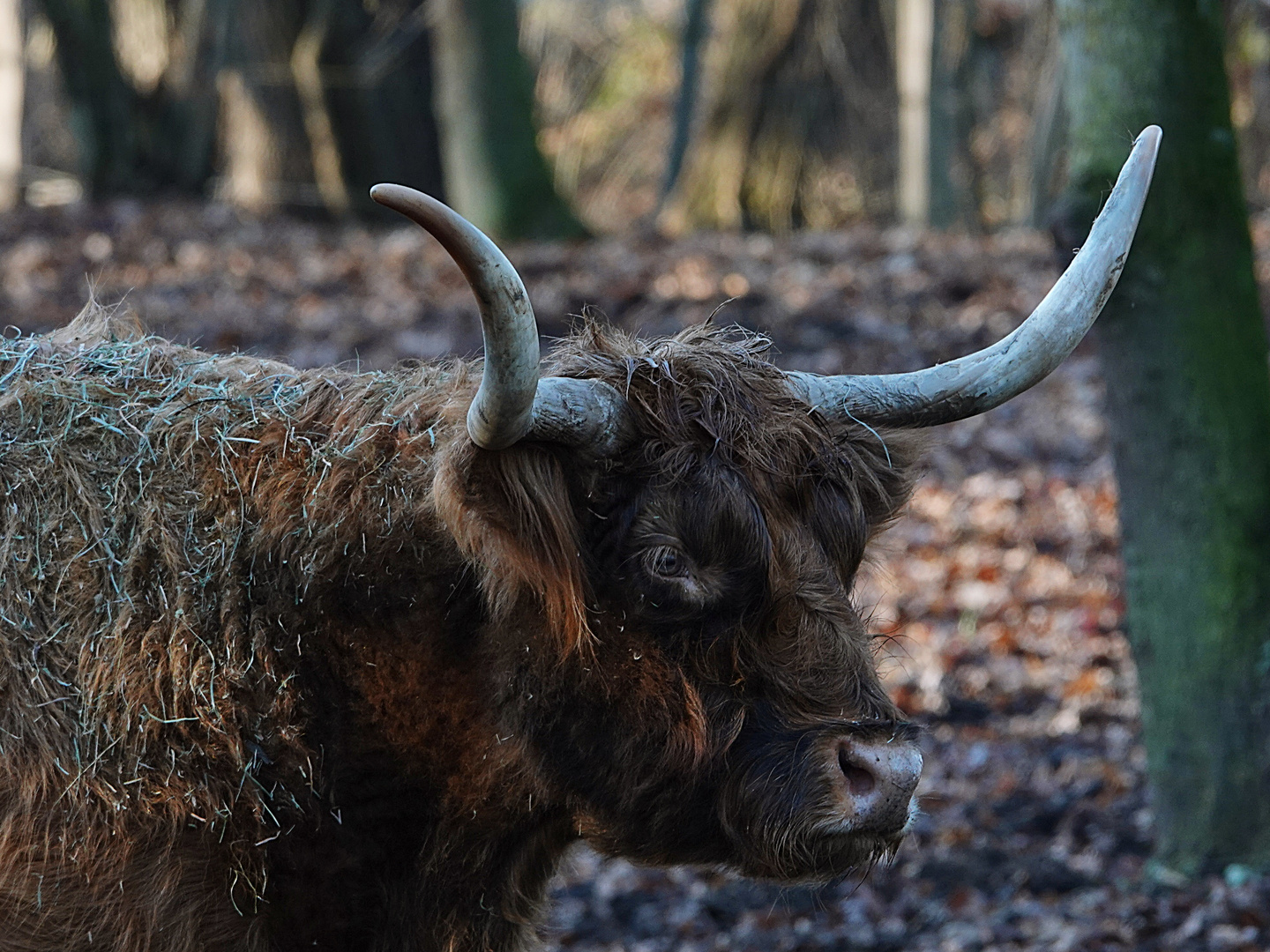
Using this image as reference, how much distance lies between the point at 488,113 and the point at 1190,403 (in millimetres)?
10060

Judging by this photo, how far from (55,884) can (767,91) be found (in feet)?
46.1

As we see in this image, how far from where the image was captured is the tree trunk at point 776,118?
15.8 meters

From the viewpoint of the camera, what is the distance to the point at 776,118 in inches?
634

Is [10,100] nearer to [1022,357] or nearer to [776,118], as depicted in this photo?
[776,118]

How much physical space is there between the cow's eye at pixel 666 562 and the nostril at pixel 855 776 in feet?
1.76

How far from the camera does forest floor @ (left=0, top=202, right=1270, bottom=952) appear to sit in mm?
5281

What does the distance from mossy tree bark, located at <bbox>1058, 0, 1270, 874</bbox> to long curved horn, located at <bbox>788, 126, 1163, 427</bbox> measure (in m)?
1.49

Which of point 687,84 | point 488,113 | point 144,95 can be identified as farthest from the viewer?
point 687,84

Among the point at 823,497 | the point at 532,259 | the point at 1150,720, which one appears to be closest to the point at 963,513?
the point at 1150,720

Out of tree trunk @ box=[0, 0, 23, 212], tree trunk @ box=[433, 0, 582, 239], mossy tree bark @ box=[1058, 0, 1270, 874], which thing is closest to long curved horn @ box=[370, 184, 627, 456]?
mossy tree bark @ box=[1058, 0, 1270, 874]

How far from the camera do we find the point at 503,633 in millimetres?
3363

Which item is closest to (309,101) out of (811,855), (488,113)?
(488,113)

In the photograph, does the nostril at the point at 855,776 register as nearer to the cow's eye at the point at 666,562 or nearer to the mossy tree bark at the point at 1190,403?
the cow's eye at the point at 666,562

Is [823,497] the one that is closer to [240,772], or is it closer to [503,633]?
[503,633]
